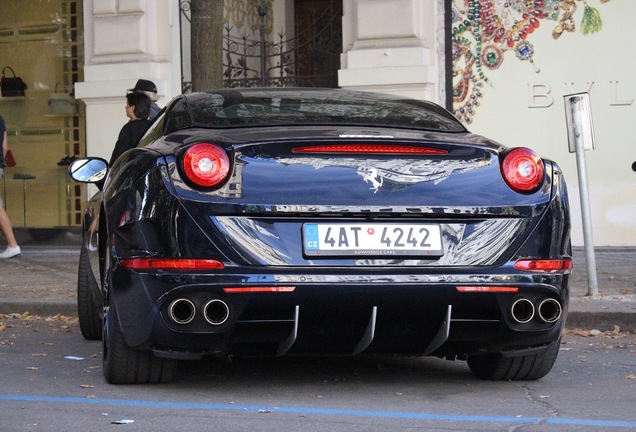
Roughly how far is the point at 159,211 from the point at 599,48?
956 centimetres

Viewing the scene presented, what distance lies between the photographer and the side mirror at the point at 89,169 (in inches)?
297

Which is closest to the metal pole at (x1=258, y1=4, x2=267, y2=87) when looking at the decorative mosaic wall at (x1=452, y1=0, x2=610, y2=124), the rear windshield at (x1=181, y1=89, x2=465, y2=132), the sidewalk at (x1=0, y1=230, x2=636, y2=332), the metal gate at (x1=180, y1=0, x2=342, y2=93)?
the metal gate at (x1=180, y1=0, x2=342, y2=93)

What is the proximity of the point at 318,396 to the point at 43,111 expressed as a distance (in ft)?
37.6

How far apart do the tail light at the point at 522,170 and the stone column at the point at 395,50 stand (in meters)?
8.32

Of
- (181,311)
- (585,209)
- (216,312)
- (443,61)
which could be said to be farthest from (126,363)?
(443,61)

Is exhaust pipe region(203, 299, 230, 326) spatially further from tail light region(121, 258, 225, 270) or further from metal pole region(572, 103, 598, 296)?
metal pole region(572, 103, 598, 296)

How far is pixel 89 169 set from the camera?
757 cm

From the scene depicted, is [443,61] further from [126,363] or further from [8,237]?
[126,363]

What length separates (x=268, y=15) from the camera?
15.9 meters

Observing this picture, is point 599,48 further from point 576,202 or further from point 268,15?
point 268,15

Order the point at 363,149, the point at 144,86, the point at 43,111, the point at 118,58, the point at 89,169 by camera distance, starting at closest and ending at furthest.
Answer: the point at 363,149 → the point at 89,169 → the point at 144,86 → the point at 118,58 → the point at 43,111

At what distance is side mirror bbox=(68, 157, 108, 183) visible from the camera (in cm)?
755

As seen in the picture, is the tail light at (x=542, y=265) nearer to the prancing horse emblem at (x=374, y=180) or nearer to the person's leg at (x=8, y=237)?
the prancing horse emblem at (x=374, y=180)

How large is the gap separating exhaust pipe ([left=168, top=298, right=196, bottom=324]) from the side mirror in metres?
2.11
